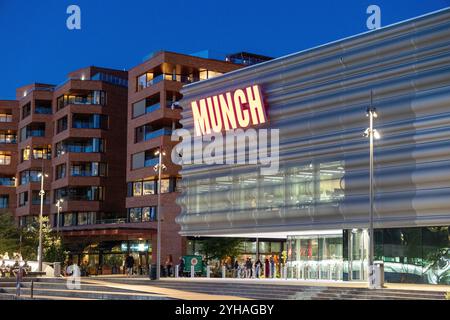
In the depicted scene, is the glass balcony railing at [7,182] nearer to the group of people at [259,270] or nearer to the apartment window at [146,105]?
the apartment window at [146,105]

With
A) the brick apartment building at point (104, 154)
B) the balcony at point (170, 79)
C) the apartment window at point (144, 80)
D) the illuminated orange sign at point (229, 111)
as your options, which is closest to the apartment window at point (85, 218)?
the brick apartment building at point (104, 154)

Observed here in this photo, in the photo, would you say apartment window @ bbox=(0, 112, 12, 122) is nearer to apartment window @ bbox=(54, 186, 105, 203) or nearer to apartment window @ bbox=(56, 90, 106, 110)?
apartment window @ bbox=(56, 90, 106, 110)

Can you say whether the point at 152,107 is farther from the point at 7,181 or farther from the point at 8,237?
the point at 7,181

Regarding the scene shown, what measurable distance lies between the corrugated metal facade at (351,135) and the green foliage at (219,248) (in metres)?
13.9

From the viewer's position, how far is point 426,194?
42.0 metres

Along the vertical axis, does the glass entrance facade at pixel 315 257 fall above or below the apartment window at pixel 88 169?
below

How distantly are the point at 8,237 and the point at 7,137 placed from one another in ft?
150

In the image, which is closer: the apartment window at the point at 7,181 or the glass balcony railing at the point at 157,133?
the glass balcony railing at the point at 157,133

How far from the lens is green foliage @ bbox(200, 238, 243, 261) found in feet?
232

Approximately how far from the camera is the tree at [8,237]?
7388 centimetres

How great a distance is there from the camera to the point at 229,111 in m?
55.0

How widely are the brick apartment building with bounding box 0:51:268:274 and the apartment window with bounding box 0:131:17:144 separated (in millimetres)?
158

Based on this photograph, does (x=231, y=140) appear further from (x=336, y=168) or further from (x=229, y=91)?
(x=336, y=168)
